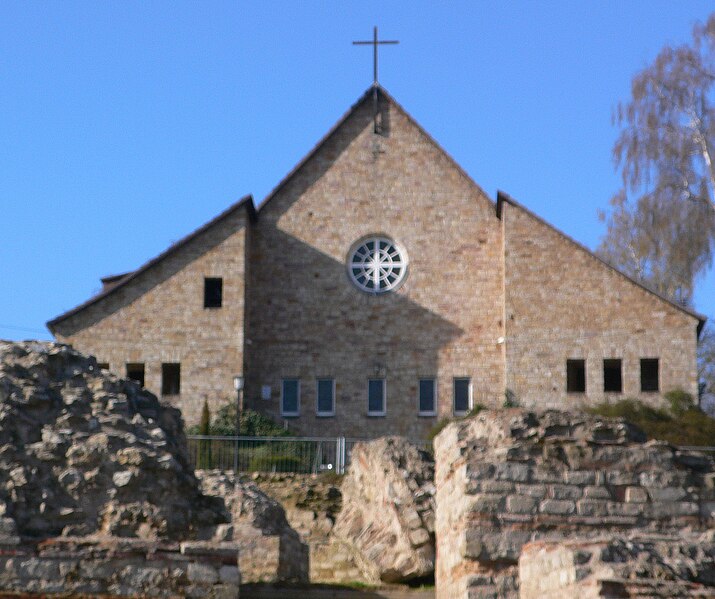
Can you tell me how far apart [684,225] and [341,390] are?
12.9 m

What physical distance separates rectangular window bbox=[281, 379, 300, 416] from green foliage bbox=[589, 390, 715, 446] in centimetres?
790

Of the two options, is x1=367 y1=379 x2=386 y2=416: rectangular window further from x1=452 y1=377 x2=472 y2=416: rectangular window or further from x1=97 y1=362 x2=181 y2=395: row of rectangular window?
x1=97 y1=362 x2=181 y2=395: row of rectangular window

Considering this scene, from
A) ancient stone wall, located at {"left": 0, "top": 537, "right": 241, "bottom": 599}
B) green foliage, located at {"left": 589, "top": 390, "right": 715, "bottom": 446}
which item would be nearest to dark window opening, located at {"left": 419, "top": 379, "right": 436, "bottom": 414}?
green foliage, located at {"left": 589, "top": 390, "right": 715, "bottom": 446}

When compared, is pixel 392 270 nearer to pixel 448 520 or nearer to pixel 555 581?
pixel 448 520

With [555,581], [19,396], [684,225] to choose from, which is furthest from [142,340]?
[555,581]

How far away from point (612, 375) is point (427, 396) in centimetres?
501

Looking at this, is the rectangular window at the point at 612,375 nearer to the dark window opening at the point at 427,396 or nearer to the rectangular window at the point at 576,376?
the rectangular window at the point at 576,376

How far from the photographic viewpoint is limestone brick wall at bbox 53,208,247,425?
4250 cm

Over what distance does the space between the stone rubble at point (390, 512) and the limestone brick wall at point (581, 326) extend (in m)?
17.1

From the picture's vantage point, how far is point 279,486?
29.3 metres

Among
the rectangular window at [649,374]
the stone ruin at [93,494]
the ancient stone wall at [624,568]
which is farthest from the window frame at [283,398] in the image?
the ancient stone wall at [624,568]

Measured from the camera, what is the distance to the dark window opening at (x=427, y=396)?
141 ft

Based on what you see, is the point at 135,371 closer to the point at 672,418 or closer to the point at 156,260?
the point at 156,260

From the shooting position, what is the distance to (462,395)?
A: 43.1 meters
